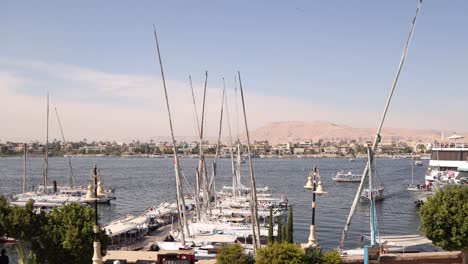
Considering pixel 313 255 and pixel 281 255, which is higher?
pixel 281 255

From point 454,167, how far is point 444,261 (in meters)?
44.5

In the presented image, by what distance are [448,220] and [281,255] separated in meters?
6.17

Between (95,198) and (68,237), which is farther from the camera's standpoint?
(68,237)

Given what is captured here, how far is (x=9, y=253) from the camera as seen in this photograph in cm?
2791

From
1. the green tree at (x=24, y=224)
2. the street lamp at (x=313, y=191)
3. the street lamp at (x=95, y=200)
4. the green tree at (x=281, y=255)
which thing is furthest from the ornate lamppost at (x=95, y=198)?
the street lamp at (x=313, y=191)

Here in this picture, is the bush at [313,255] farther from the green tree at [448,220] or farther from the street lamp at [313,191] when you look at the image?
the green tree at [448,220]

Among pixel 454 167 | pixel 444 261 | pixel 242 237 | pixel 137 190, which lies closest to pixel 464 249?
pixel 444 261

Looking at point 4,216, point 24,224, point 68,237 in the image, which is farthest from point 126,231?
point 68,237

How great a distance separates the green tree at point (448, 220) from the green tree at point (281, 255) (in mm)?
5289

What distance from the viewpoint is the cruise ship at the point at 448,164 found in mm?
54000

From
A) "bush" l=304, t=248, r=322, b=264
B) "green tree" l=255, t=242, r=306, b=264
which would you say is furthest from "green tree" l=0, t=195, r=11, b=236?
"bush" l=304, t=248, r=322, b=264

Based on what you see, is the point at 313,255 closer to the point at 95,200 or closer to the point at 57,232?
the point at 95,200

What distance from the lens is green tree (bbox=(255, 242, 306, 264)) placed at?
13117 millimetres

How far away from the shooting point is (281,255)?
43.2 ft
